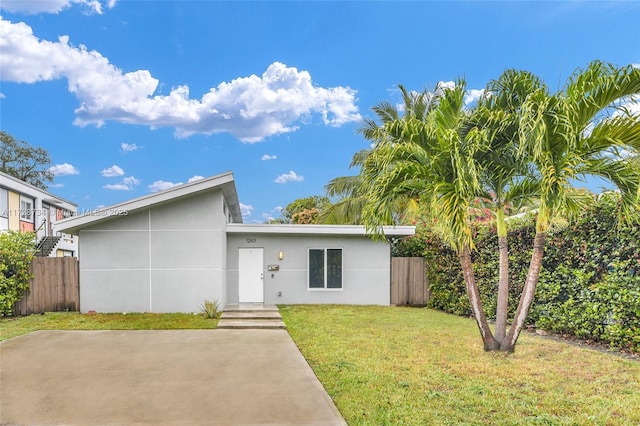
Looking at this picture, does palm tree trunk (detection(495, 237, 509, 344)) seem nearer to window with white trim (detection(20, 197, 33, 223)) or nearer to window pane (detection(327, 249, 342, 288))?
window pane (detection(327, 249, 342, 288))

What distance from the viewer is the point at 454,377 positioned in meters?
4.98

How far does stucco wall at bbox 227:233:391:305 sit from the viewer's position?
12.7m

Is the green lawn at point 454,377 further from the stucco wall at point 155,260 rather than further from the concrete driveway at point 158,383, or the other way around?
the stucco wall at point 155,260

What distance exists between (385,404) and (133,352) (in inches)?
175

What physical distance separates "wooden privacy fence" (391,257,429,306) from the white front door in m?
4.41

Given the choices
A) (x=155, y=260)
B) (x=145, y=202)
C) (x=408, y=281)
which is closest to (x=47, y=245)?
(x=155, y=260)

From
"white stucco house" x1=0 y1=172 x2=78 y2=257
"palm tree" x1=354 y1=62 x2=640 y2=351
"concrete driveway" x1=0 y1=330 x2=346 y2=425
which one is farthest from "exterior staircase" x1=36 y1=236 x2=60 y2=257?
"palm tree" x1=354 y1=62 x2=640 y2=351

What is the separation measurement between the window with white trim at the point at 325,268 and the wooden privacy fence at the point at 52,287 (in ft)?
22.2

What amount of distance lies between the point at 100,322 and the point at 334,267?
677cm

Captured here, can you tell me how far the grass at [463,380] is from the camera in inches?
149

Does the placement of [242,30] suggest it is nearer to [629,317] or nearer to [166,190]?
[166,190]

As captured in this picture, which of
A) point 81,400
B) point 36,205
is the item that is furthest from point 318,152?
point 81,400

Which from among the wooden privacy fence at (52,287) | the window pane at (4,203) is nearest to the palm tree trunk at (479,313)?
the wooden privacy fence at (52,287)

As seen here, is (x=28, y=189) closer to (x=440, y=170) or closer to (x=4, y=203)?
(x=4, y=203)
